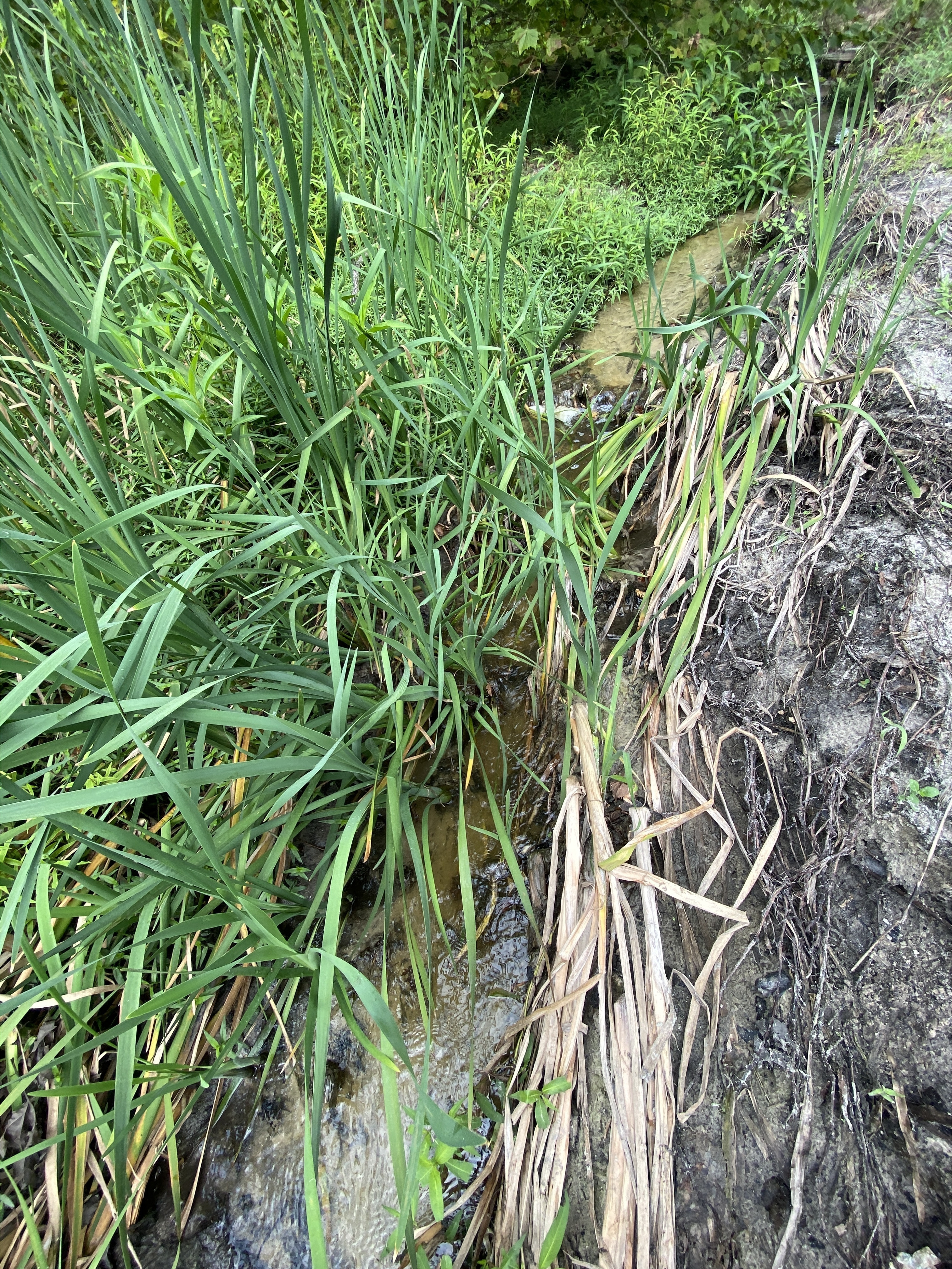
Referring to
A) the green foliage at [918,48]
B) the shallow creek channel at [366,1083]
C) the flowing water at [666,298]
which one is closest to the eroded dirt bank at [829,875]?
the shallow creek channel at [366,1083]

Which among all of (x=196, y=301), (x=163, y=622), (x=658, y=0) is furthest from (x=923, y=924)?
(x=658, y=0)

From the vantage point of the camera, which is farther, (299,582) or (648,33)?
(648,33)

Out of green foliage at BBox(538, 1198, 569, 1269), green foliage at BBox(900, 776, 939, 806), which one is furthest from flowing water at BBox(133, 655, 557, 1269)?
green foliage at BBox(900, 776, 939, 806)

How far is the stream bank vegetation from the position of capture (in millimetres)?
941

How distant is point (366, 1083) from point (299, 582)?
927mm

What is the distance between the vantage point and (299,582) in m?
1.12

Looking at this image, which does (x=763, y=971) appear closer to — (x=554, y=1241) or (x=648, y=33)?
(x=554, y=1241)

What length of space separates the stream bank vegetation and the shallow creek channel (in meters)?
0.04

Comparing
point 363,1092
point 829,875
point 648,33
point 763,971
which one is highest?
point 648,33

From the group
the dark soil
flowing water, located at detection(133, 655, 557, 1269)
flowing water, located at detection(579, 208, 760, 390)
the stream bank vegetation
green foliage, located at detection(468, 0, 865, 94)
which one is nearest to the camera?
the dark soil

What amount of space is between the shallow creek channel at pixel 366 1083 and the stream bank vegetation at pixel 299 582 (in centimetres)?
4

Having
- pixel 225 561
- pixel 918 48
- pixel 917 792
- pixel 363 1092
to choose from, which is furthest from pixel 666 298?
pixel 363 1092

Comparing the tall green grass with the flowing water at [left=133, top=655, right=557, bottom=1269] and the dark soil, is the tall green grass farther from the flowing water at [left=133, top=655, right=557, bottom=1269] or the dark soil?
the dark soil

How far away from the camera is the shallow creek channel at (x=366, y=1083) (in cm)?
111
